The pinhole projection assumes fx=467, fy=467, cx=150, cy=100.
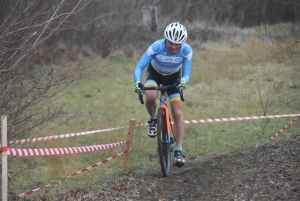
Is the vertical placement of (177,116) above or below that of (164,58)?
below

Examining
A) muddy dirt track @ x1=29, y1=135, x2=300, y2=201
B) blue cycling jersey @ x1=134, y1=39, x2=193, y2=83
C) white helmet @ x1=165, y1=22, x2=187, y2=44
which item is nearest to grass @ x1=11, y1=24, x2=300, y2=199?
muddy dirt track @ x1=29, y1=135, x2=300, y2=201

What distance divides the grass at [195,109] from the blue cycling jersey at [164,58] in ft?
2.65

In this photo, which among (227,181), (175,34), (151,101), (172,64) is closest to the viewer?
(227,181)

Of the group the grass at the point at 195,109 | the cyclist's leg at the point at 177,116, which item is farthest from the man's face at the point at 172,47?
the grass at the point at 195,109

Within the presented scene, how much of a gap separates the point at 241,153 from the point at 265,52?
12160 mm

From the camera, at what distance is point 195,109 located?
12516mm

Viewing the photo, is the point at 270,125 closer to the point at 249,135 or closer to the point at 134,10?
the point at 249,135

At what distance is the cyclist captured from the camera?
6387 millimetres

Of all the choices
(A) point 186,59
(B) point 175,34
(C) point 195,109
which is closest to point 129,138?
(A) point 186,59

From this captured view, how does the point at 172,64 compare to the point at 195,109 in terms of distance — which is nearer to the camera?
the point at 172,64

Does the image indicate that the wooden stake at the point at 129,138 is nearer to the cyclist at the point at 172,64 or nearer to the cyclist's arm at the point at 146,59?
the cyclist at the point at 172,64

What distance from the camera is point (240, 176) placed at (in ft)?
19.0

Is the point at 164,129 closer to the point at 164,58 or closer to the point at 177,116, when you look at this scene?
the point at 177,116

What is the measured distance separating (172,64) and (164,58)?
0.52ft
